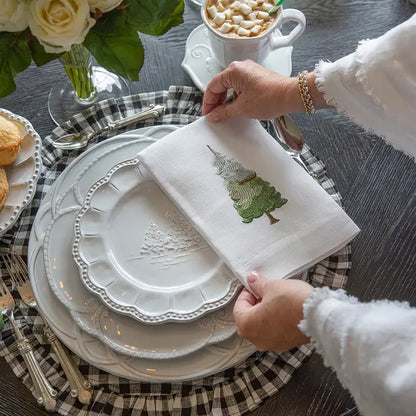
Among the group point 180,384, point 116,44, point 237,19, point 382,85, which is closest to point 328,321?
point 180,384

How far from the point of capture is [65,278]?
850mm

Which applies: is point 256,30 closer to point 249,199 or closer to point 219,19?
point 219,19

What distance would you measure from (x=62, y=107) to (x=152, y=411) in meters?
0.58

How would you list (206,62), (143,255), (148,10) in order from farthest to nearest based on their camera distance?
(206,62)
(143,255)
(148,10)

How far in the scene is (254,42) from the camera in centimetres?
98

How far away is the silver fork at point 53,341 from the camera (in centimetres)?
80

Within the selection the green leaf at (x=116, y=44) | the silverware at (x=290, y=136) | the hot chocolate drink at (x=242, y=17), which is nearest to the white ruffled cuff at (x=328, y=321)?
the silverware at (x=290, y=136)

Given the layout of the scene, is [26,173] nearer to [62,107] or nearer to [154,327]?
[62,107]

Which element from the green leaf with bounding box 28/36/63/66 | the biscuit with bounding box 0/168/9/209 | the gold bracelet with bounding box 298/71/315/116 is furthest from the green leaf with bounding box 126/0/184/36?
the biscuit with bounding box 0/168/9/209

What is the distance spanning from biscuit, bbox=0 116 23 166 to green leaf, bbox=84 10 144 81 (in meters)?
0.23

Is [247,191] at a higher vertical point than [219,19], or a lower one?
lower

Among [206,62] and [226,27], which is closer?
[226,27]

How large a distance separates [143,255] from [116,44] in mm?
314

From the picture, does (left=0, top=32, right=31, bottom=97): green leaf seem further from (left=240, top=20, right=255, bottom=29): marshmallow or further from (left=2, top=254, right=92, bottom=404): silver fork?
(left=240, top=20, right=255, bottom=29): marshmallow
